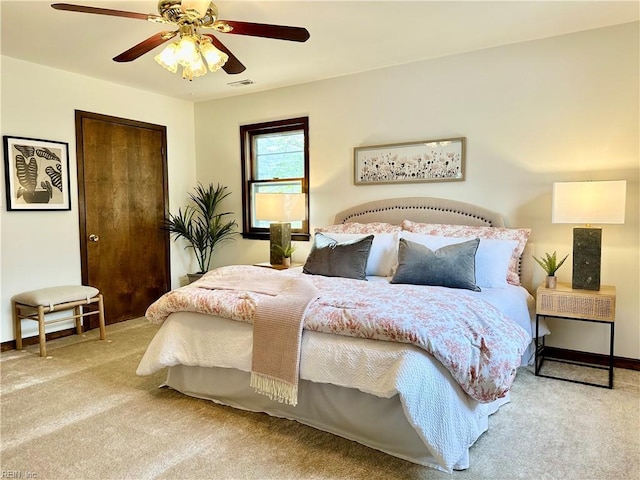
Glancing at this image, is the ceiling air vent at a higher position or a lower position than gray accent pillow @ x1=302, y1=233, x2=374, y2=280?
higher

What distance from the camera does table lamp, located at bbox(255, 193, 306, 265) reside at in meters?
4.34

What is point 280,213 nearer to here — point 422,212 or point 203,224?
point 422,212

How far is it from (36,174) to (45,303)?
122 centimetres

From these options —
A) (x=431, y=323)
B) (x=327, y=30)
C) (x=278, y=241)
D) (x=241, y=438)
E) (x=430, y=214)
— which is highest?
(x=327, y=30)

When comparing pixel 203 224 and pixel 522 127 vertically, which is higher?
pixel 522 127

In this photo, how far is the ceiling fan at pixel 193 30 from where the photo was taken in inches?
89.3

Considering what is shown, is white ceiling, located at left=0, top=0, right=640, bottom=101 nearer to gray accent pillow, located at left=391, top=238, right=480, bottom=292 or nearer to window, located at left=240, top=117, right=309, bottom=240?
window, located at left=240, top=117, right=309, bottom=240

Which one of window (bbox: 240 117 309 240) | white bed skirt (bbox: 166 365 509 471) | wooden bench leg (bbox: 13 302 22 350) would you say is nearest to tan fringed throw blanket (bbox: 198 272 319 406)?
white bed skirt (bbox: 166 365 509 471)

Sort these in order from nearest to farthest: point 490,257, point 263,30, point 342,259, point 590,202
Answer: point 263,30
point 590,202
point 490,257
point 342,259

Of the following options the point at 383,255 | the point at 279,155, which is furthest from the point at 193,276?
the point at 383,255

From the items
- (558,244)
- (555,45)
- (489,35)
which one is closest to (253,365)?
(558,244)

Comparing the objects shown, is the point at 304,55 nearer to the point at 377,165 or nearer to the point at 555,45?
the point at 377,165

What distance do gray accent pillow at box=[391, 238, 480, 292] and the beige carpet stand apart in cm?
82

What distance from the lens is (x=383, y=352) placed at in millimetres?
2115
